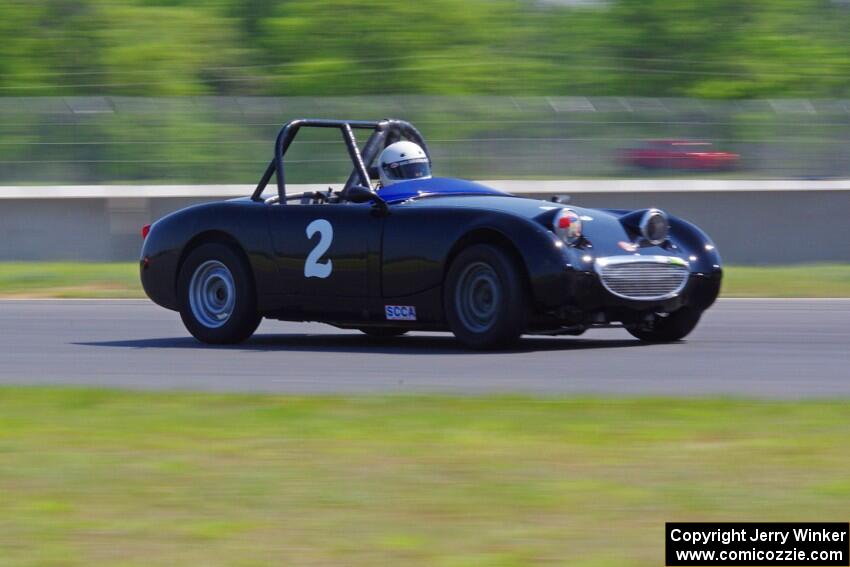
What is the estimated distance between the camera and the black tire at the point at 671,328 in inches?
387

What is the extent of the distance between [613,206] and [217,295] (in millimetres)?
11479

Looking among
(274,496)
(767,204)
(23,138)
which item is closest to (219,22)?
(23,138)

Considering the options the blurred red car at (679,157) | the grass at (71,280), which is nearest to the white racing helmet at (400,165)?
the grass at (71,280)

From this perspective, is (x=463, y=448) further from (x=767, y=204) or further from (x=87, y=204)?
(x=87, y=204)

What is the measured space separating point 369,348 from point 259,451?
4317 mm

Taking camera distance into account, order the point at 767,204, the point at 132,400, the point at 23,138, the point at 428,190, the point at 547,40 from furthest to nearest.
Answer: the point at 547,40 < the point at 23,138 < the point at 767,204 < the point at 428,190 < the point at 132,400

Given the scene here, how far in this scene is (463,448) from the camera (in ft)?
18.7

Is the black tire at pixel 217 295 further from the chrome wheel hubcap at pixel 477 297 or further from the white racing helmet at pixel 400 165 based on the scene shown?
the chrome wheel hubcap at pixel 477 297

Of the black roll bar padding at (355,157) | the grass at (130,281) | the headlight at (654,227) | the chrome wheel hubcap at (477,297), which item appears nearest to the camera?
the chrome wheel hubcap at (477,297)

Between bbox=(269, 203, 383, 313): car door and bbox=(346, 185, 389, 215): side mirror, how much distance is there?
50 mm

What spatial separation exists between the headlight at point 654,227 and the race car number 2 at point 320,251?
2.01 meters

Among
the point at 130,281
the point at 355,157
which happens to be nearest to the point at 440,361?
the point at 355,157

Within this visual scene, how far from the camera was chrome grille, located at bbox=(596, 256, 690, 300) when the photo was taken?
8.96 meters

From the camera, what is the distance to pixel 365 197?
9789 mm
